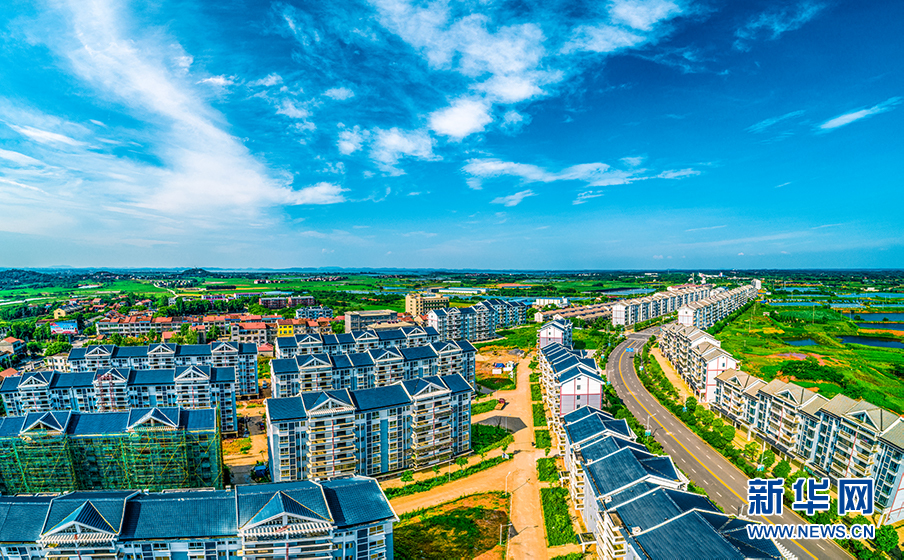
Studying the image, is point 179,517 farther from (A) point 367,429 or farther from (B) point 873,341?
(B) point 873,341

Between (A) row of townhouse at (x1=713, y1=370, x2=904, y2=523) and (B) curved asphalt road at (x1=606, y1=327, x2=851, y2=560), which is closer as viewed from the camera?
(B) curved asphalt road at (x1=606, y1=327, x2=851, y2=560)

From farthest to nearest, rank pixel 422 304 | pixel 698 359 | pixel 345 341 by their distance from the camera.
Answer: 1. pixel 422 304
2. pixel 345 341
3. pixel 698 359

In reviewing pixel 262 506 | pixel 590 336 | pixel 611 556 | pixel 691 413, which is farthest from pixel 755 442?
pixel 590 336

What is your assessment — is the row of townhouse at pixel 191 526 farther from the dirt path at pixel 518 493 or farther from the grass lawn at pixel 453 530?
the dirt path at pixel 518 493

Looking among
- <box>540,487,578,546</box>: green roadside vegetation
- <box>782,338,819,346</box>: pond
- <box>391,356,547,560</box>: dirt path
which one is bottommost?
<box>391,356,547,560</box>: dirt path

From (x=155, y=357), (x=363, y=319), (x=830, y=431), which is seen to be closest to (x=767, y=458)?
(x=830, y=431)

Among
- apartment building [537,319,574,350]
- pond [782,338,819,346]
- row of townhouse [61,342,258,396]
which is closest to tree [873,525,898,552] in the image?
apartment building [537,319,574,350]

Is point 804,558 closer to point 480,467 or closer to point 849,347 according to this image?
point 480,467

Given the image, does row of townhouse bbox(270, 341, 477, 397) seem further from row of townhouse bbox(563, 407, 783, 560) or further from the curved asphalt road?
row of townhouse bbox(563, 407, 783, 560)
